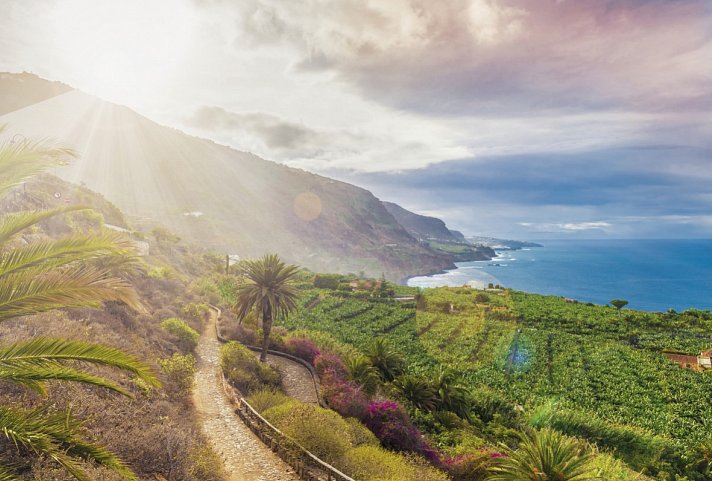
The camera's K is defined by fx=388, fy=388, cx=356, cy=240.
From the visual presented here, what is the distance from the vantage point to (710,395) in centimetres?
3462

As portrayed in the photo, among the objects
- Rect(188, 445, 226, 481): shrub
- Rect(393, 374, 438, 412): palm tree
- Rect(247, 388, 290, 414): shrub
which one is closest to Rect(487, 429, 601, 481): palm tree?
Rect(188, 445, 226, 481): shrub

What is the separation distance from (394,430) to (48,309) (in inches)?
668

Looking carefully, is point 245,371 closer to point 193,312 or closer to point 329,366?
point 329,366

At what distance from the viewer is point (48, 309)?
6891mm

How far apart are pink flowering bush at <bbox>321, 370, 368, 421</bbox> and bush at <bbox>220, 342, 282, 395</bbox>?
327 centimetres

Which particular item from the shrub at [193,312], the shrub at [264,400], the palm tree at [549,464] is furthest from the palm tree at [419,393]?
the shrub at [193,312]

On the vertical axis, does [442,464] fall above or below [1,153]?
below

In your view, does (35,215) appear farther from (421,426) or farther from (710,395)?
(710,395)

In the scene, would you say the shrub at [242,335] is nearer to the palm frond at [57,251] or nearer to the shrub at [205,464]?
the shrub at [205,464]

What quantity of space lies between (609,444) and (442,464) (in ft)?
49.3

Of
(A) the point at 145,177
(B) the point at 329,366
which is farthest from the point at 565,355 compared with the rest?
(A) the point at 145,177

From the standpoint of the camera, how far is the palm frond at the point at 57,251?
7.06 meters

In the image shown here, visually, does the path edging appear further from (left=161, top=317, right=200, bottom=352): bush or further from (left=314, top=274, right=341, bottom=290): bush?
(left=314, top=274, right=341, bottom=290): bush

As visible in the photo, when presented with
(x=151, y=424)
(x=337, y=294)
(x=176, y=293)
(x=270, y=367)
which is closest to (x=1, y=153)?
(x=151, y=424)
